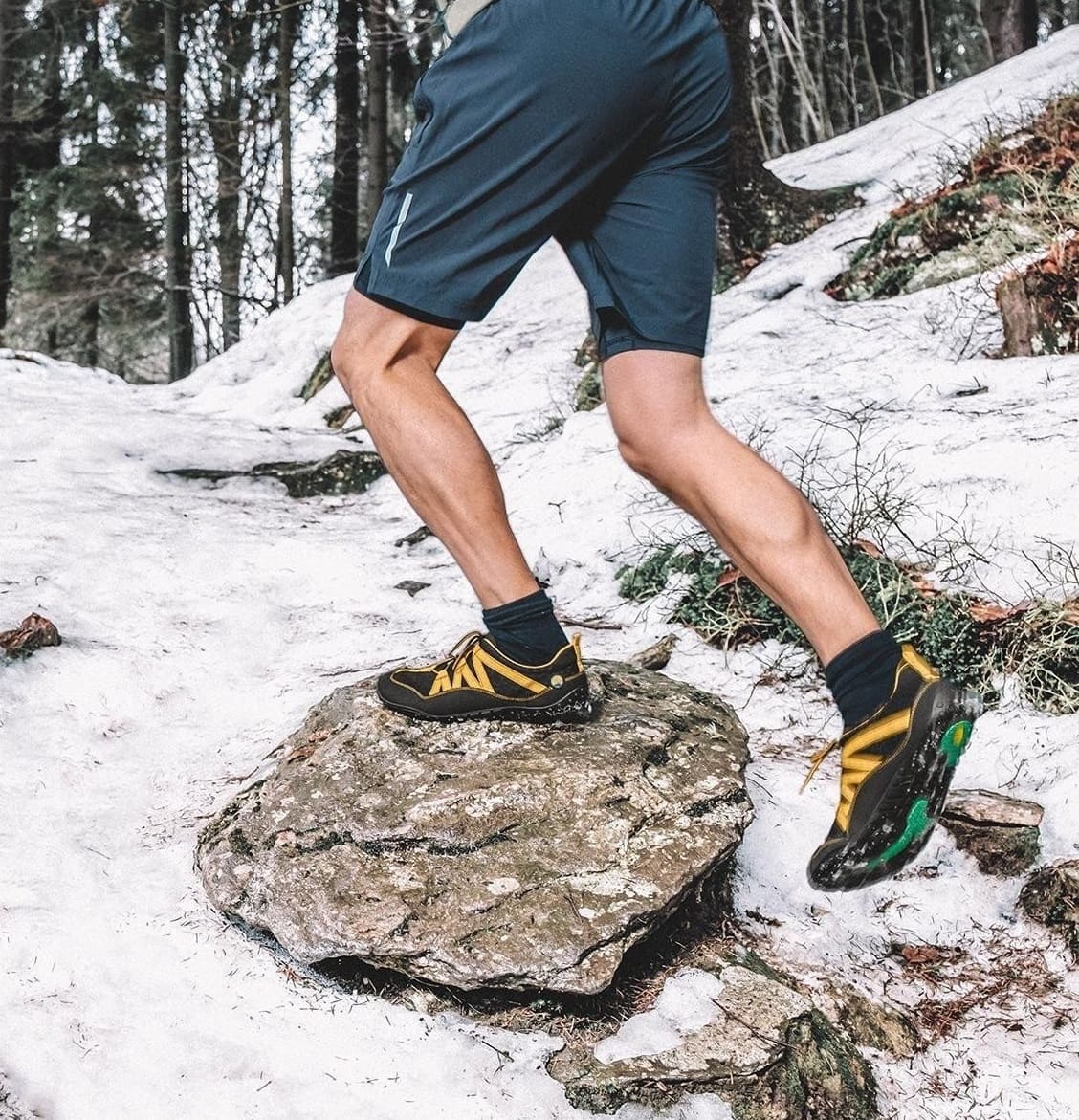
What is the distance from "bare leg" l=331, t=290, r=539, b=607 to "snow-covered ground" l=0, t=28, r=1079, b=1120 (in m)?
0.85

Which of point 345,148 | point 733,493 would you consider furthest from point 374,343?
point 345,148

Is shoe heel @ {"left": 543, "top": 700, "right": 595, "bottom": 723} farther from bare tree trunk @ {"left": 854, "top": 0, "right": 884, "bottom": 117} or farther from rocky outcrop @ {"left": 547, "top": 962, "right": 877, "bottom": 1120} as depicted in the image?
bare tree trunk @ {"left": 854, "top": 0, "right": 884, "bottom": 117}

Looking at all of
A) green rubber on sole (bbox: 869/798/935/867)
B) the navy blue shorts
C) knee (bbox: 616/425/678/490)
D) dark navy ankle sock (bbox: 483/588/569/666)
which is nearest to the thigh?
the navy blue shorts

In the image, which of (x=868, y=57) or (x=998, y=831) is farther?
(x=868, y=57)

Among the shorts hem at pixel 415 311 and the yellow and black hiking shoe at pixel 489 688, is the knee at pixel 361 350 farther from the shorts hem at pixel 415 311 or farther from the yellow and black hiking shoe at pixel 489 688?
the yellow and black hiking shoe at pixel 489 688

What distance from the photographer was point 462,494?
6.61ft

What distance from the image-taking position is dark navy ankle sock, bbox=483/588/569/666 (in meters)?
2.07

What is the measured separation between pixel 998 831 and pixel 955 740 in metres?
0.64

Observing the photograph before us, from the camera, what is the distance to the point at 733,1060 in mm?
1706

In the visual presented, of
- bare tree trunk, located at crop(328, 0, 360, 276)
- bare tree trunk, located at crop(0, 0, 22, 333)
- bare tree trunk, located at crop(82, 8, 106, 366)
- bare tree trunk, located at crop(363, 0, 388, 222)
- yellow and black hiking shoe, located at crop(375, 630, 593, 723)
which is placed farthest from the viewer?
bare tree trunk, located at crop(82, 8, 106, 366)

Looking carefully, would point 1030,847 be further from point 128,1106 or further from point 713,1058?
point 128,1106

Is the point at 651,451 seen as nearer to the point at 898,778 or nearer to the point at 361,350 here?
the point at 361,350

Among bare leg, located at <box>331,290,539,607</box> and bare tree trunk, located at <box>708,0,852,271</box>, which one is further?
bare tree trunk, located at <box>708,0,852,271</box>

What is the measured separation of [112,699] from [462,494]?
1289 millimetres
